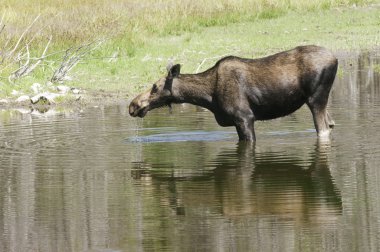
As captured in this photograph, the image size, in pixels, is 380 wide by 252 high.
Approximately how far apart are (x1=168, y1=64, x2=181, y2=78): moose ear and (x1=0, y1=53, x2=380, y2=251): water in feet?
2.72

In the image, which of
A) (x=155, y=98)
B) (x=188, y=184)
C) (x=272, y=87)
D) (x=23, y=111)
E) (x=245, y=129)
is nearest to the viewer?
(x=188, y=184)

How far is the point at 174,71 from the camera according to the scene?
49.2ft

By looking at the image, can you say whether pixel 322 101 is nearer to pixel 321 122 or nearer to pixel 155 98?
pixel 321 122

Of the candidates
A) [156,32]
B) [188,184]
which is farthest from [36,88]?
[188,184]

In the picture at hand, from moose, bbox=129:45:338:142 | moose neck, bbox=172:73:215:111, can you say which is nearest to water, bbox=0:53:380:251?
moose, bbox=129:45:338:142

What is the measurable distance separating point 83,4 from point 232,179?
24835 millimetres

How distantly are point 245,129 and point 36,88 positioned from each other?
7.90 metres

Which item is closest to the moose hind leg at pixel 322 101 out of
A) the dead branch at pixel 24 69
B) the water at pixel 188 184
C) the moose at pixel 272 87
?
the moose at pixel 272 87

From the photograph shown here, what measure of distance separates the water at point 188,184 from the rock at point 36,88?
333 cm

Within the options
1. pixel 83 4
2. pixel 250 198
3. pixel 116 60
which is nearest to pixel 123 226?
pixel 250 198

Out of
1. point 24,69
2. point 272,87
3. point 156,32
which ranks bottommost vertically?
point 272,87

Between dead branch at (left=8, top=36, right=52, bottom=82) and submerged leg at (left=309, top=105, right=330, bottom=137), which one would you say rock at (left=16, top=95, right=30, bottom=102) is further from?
submerged leg at (left=309, top=105, right=330, bottom=137)

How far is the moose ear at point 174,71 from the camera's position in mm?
14969

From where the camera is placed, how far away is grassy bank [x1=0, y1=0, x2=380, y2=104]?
2342 cm
